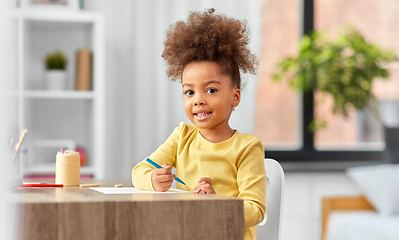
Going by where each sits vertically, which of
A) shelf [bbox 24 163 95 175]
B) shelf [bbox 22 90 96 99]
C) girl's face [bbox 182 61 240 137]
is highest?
shelf [bbox 22 90 96 99]

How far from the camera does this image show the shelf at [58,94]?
2.24m

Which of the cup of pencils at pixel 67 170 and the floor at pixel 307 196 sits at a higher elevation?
the cup of pencils at pixel 67 170

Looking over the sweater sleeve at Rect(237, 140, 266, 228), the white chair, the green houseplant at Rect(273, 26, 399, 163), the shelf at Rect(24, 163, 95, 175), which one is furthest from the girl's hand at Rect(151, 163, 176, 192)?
the green houseplant at Rect(273, 26, 399, 163)

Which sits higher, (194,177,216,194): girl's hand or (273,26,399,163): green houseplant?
(273,26,399,163): green houseplant

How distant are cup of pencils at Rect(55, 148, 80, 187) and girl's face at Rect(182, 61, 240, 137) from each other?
27 centimetres

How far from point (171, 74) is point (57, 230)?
21.0 inches

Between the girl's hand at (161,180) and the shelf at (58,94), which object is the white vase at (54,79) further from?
the girl's hand at (161,180)

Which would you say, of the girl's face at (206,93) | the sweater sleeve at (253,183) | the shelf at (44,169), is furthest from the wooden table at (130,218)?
the shelf at (44,169)

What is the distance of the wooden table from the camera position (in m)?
0.54

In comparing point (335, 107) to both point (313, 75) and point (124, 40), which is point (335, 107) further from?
point (124, 40)

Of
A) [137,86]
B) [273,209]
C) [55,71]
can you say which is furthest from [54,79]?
[273,209]

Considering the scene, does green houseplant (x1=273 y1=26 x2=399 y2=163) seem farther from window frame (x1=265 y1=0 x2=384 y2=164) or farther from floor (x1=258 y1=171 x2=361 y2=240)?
floor (x1=258 y1=171 x2=361 y2=240)

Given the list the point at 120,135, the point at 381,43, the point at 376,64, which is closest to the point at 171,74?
the point at 120,135

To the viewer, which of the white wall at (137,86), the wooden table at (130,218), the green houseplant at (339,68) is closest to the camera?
the wooden table at (130,218)
